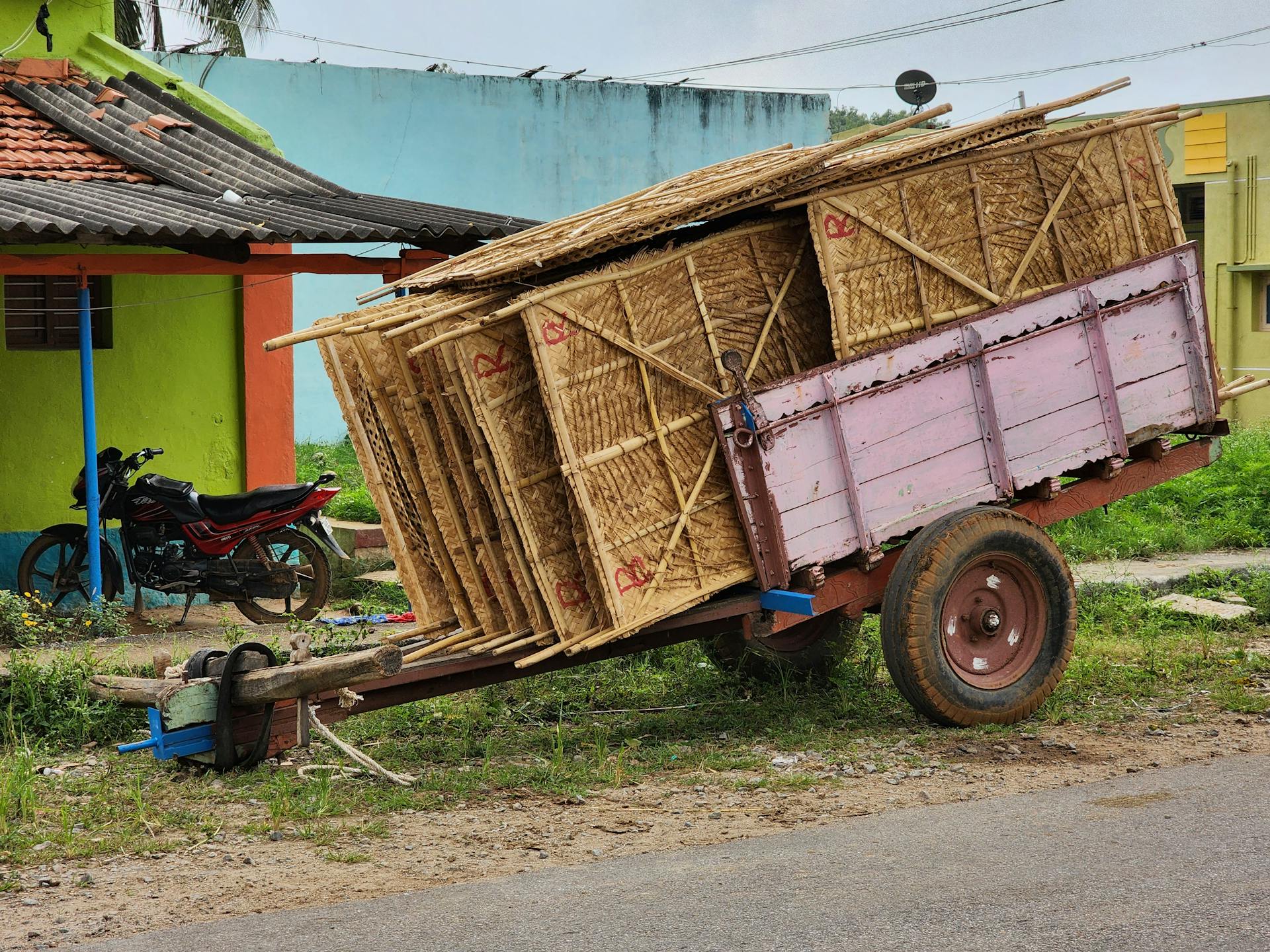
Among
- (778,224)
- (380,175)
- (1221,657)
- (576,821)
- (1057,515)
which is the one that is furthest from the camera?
(380,175)

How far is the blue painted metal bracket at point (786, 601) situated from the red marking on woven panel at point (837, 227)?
1.78 metres

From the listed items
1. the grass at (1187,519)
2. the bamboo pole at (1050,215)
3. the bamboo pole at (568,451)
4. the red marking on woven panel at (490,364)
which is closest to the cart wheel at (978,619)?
the bamboo pole at (1050,215)

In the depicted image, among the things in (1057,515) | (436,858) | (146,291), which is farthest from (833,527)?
(146,291)

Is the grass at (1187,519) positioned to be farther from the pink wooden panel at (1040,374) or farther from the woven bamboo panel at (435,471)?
the woven bamboo panel at (435,471)

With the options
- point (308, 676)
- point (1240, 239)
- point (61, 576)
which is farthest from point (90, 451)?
point (1240, 239)

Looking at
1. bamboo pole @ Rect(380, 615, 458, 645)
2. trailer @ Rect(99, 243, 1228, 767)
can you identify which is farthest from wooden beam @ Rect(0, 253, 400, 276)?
bamboo pole @ Rect(380, 615, 458, 645)

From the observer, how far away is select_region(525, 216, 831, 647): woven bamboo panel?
6.52 m

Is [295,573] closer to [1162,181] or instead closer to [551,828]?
[551,828]

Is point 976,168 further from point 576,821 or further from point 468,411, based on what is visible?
point 576,821

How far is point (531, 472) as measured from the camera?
22.1ft

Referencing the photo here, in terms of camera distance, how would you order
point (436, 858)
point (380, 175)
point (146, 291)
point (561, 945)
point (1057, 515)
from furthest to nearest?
point (380, 175)
point (146, 291)
point (1057, 515)
point (436, 858)
point (561, 945)

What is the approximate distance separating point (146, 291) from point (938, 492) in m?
7.22

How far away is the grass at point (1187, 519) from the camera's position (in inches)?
513

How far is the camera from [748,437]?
6773 millimetres
